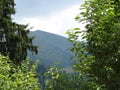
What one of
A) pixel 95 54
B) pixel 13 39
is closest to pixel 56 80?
pixel 95 54

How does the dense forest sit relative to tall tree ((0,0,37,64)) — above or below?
below

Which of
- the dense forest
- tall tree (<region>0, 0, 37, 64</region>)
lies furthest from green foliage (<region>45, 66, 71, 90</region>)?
tall tree (<region>0, 0, 37, 64</region>)

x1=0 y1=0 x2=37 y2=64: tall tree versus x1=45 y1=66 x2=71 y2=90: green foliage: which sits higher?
x1=0 y1=0 x2=37 y2=64: tall tree

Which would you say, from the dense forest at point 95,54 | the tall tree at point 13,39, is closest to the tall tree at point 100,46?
the dense forest at point 95,54

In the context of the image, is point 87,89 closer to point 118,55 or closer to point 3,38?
point 118,55

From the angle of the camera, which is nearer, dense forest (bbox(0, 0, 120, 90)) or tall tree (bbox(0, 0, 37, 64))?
dense forest (bbox(0, 0, 120, 90))

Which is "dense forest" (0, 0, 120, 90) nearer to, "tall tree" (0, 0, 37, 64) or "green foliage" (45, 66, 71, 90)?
"green foliage" (45, 66, 71, 90)

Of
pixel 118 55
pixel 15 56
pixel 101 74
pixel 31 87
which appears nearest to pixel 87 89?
pixel 101 74

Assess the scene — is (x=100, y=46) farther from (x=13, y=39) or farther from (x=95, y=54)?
(x=13, y=39)

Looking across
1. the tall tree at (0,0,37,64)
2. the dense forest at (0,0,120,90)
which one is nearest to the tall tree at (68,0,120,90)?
the dense forest at (0,0,120,90)

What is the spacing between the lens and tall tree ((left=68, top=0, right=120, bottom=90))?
9328 millimetres

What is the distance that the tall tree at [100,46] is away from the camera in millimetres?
9328

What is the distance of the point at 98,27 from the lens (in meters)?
9.48

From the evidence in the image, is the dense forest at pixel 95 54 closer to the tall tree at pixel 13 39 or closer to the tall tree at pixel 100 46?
the tall tree at pixel 100 46
